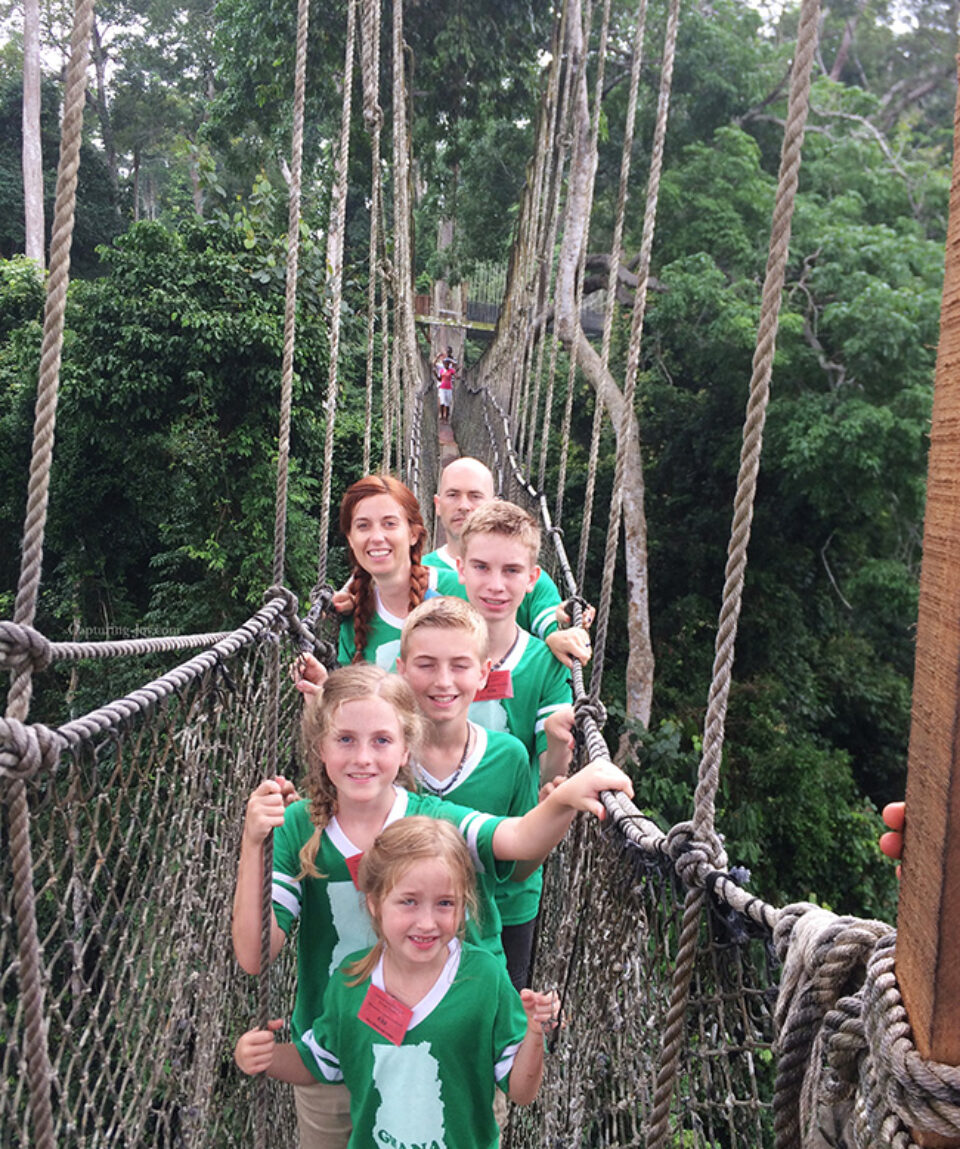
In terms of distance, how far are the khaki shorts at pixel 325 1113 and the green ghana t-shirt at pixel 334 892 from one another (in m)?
0.07

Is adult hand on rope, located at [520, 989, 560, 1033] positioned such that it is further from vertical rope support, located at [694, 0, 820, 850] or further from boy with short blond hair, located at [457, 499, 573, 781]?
boy with short blond hair, located at [457, 499, 573, 781]

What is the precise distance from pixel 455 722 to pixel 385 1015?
0.33m

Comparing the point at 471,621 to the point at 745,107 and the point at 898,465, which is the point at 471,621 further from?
the point at 745,107

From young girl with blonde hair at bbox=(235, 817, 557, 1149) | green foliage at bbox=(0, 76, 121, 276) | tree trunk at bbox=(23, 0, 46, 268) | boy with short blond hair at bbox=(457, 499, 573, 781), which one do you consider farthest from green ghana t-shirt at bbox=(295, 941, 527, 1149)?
green foliage at bbox=(0, 76, 121, 276)

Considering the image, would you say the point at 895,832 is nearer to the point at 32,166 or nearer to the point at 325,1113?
the point at 325,1113

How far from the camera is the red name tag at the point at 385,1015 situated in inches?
32.8

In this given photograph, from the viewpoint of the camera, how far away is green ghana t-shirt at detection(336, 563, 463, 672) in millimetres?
1328

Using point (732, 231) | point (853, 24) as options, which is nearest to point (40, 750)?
point (732, 231)

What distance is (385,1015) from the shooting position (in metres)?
0.84

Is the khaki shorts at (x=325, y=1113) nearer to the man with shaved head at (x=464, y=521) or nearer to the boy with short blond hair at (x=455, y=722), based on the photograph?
the boy with short blond hair at (x=455, y=722)

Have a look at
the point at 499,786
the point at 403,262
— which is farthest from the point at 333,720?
the point at 403,262

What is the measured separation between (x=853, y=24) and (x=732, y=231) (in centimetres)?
657

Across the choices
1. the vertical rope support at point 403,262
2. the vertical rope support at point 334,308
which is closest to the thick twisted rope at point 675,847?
the vertical rope support at point 334,308

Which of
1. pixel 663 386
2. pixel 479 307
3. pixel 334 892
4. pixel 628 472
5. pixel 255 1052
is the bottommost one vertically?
pixel 255 1052
